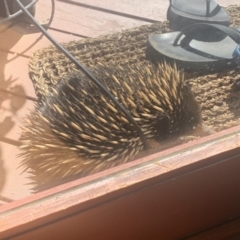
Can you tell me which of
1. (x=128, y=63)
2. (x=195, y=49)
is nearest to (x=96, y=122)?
(x=128, y=63)

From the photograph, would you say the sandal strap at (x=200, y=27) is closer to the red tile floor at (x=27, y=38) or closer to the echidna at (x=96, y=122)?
the red tile floor at (x=27, y=38)

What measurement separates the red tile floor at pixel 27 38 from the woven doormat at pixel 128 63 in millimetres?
17

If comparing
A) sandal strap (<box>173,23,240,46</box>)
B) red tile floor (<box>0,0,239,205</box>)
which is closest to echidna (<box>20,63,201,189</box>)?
red tile floor (<box>0,0,239,205</box>)

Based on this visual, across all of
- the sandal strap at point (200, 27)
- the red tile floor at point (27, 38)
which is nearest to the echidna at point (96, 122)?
the red tile floor at point (27, 38)

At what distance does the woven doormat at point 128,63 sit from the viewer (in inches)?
36.9

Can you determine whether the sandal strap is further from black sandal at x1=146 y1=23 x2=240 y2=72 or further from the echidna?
the echidna

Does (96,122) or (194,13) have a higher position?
(194,13)

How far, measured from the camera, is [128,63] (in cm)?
100

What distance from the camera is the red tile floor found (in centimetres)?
86

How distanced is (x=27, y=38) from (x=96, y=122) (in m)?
0.25

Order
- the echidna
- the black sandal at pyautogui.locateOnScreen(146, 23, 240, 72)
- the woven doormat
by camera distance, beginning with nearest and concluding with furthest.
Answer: the echidna → the woven doormat → the black sandal at pyautogui.locateOnScreen(146, 23, 240, 72)

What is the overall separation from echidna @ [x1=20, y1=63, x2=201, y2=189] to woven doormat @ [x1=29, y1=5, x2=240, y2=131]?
44 millimetres

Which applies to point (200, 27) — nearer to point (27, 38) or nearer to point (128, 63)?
point (128, 63)

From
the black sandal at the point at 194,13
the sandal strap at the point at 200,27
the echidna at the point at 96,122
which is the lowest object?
the echidna at the point at 96,122
